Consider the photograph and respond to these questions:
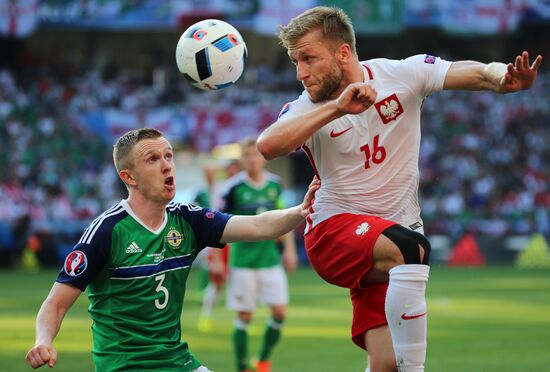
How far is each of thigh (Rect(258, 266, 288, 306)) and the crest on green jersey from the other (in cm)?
569

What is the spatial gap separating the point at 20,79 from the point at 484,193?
16.2 m

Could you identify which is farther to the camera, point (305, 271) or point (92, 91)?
point (92, 91)

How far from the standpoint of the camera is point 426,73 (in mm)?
5801

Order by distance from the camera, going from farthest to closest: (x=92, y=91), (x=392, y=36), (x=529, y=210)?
(x=392, y=36)
(x=92, y=91)
(x=529, y=210)

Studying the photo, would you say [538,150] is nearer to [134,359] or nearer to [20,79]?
Result: [20,79]

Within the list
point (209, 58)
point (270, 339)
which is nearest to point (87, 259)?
point (209, 58)

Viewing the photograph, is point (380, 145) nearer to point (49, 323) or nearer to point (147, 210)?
point (147, 210)

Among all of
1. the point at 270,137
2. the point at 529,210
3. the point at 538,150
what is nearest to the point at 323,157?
the point at 270,137

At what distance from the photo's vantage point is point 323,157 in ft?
19.2

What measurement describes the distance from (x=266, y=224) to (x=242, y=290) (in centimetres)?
555

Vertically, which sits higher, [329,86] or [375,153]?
[329,86]

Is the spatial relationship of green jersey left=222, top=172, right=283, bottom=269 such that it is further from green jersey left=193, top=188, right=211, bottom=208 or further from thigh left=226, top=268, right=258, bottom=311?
green jersey left=193, top=188, right=211, bottom=208

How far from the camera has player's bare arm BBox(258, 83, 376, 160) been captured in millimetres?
5148

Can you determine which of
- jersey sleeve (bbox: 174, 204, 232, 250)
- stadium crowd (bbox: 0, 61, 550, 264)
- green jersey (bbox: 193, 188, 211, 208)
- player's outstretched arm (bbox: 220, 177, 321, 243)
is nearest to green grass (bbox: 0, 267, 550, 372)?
green jersey (bbox: 193, 188, 211, 208)
